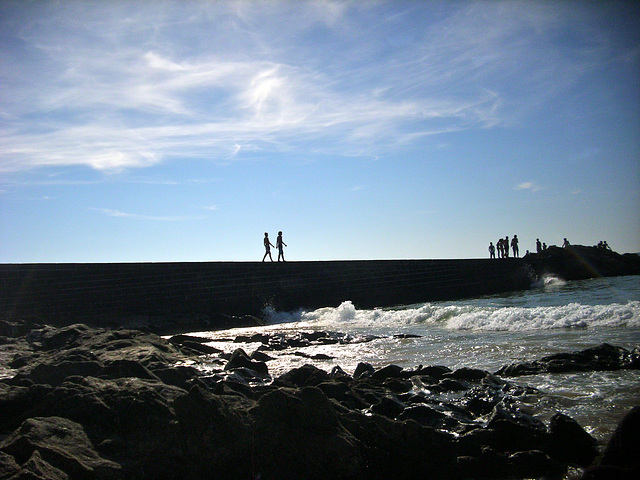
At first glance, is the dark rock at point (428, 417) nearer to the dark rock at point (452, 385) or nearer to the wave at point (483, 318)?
the dark rock at point (452, 385)

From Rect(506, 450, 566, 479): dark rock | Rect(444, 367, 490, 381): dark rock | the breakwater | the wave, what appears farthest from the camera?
the breakwater

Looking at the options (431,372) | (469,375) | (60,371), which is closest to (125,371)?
(60,371)

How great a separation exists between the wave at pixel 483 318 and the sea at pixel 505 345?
0.02 meters

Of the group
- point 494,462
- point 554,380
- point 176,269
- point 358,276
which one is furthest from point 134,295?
point 494,462

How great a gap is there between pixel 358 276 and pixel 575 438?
20657 millimetres

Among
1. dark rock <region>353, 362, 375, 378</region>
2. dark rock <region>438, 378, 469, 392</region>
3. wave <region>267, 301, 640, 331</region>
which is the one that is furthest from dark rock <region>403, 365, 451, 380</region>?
wave <region>267, 301, 640, 331</region>

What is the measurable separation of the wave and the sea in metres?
0.02

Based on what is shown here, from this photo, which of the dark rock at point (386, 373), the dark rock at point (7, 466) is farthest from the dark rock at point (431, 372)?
the dark rock at point (7, 466)

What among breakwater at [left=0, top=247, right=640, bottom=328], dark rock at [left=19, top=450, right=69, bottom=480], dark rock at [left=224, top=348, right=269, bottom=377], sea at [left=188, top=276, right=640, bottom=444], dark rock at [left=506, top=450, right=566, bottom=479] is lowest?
dark rock at [left=506, top=450, right=566, bottom=479]

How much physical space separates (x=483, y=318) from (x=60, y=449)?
45.9ft

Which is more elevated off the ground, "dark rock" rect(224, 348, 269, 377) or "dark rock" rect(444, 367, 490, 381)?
"dark rock" rect(224, 348, 269, 377)

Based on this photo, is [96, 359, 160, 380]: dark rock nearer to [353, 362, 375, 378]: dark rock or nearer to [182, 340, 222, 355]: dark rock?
[353, 362, 375, 378]: dark rock

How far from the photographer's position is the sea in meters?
6.82

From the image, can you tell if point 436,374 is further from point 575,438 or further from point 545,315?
point 545,315
